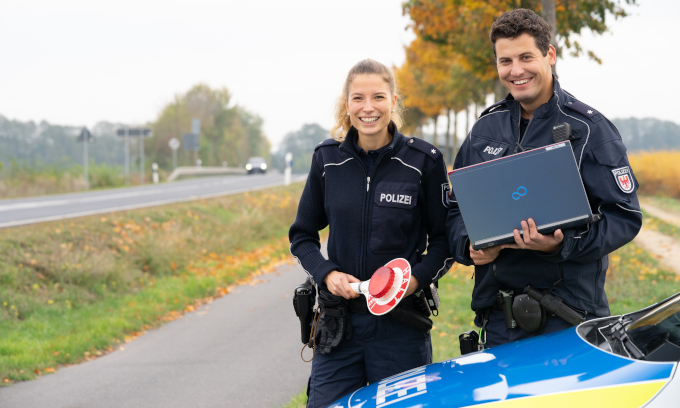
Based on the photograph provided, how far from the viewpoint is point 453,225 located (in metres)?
2.70

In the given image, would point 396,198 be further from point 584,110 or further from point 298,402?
point 298,402

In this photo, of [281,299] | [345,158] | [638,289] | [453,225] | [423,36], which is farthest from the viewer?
[423,36]

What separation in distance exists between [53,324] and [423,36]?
36.2ft

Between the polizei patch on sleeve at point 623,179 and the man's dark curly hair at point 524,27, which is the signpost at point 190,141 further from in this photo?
the polizei patch on sleeve at point 623,179

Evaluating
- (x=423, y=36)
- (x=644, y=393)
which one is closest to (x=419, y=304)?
(x=644, y=393)

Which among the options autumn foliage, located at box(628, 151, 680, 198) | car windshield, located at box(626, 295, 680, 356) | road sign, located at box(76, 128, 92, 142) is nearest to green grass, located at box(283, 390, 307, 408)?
car windshield, located at box(626, 295, 680, 356)

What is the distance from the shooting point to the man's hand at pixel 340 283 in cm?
269

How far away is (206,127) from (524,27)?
67593 millimetres

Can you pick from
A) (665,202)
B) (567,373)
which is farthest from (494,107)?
(665,202)

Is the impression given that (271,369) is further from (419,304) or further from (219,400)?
(419,304)

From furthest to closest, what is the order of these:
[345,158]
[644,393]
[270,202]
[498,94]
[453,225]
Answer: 1. [270,202]
2. [498,94]
3. [345,158]
4. [453,225]
5. [644,393]

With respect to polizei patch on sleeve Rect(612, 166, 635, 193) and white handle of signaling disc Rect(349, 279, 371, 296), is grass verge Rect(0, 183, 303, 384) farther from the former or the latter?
polizei patch on sleeve Rect(612, 166, 635, 193)

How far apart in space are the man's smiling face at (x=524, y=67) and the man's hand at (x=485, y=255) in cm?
66

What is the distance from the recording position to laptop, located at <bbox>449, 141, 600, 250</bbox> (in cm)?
213
